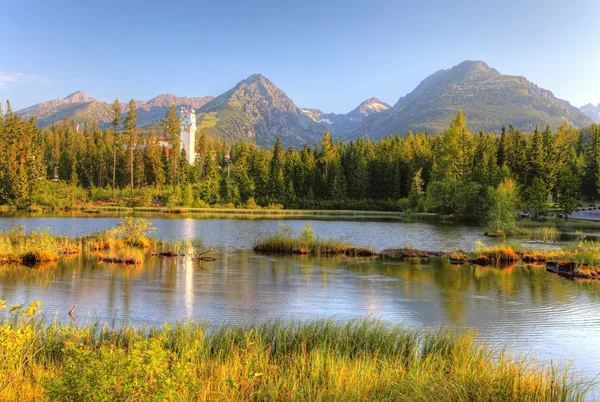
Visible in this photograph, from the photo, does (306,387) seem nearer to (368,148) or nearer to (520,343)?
(520,343)

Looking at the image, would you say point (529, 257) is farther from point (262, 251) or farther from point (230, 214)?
point (230, 214)

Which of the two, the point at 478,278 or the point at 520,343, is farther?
the point at 478,278

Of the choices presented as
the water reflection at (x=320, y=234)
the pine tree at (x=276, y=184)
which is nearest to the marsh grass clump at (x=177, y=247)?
the water reflection at (x=320, y=234)

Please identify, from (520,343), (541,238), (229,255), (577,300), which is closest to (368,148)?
(541,238)

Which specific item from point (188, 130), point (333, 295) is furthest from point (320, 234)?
point (188, 130)

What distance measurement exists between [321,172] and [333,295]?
10105cm

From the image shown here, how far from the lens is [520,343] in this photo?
14742 mm

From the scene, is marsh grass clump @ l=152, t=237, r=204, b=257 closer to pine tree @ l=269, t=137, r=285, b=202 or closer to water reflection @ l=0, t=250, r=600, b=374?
water reflection @ l=0, t=250, r=600, b=374

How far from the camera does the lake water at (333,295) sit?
1627 centimetres

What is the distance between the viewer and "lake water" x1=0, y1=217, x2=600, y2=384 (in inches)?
640

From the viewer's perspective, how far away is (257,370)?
31.0 ft

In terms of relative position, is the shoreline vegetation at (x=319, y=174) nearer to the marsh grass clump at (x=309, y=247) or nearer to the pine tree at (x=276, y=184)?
the pine tree at (x=276, y=184)

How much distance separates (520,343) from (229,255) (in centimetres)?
2245

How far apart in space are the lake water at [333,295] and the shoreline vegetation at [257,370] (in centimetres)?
381
